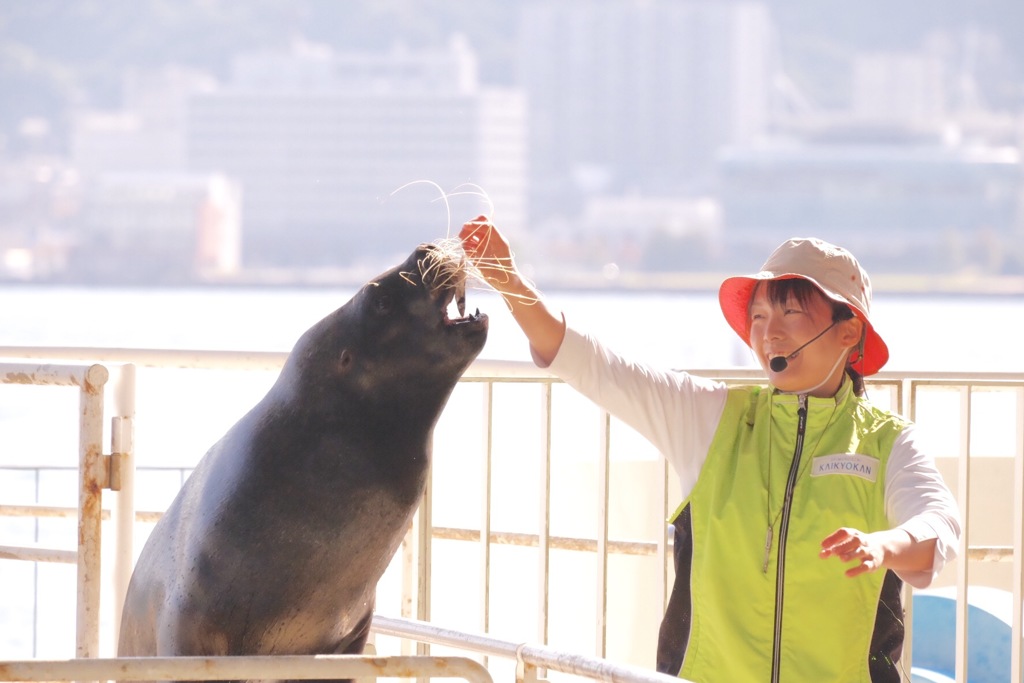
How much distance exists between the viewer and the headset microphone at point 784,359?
2436mm

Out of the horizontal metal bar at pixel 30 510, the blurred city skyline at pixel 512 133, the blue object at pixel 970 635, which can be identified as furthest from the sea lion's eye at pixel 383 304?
the blurred city skyline at pixel 512 133

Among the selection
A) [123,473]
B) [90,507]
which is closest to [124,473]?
[123,473]

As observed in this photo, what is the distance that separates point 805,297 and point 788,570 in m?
0.50

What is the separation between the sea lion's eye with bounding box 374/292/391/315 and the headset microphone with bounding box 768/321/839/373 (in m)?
0.80

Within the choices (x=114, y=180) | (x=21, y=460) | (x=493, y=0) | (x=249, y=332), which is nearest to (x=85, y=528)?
(x=21, y=460)

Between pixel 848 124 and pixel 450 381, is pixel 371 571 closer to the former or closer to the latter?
pixel 450 381

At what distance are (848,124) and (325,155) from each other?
3256 cm

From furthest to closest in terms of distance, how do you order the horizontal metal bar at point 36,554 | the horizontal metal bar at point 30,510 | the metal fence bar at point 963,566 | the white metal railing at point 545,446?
the horizontal metal bar at point 30,510, the metal fence bar at point 963,566, the white metal railing at point 545,446, the horizontal metal bar at point 36,554

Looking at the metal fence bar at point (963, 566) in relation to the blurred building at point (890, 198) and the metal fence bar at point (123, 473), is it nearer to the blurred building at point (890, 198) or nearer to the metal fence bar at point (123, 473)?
the metal fence bar at point (123, 473)

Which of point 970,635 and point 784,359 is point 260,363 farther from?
point 970,635

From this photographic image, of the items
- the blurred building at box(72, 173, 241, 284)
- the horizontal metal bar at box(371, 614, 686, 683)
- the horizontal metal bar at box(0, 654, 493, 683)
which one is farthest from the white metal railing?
the blurred building at box(72, 173, 241, 284)

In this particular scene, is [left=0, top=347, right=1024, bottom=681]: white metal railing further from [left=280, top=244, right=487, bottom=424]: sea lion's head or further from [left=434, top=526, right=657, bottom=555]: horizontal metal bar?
[left=280, top=244, right=487, bottom=424]: sea lion's head

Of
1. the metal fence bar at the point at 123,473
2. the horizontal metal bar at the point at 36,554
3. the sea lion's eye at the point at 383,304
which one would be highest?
the sea lion's eye at the point at 383,304

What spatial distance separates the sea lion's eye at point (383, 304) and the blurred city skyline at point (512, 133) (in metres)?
58.9
